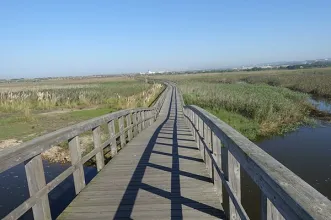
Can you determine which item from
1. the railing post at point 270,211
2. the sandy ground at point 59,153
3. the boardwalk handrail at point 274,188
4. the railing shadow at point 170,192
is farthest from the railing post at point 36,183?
the sandy ground at point 59,153

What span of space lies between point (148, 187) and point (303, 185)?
3.46m

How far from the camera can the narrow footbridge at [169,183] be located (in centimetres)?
171

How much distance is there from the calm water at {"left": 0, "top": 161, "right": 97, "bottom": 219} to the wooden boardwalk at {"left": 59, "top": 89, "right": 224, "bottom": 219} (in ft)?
6.40

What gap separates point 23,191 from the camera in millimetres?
8328

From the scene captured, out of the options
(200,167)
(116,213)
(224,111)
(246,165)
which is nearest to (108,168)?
(200,167)

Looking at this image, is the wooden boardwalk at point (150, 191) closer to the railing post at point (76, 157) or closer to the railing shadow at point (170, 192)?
the railing shadow at point (170, 192)

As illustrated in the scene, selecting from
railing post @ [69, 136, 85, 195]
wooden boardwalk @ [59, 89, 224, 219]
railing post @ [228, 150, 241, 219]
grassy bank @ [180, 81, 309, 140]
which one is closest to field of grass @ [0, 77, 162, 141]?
grassy bank @ [180, 81, 309, 140]

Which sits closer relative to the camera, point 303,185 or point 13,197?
point 303,185

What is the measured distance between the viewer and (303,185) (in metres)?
1.59

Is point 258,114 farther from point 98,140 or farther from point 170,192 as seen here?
point 170,192

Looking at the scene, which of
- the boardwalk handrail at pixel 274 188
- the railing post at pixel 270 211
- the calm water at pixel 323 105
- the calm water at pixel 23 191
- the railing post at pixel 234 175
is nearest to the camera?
the boardwalk handrail at pixel 274 188

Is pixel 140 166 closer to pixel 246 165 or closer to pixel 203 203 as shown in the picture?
pixel 203 203

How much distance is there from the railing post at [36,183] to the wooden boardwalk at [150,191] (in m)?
0.56

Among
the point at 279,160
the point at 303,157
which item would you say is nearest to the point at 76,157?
the point at 279,160
